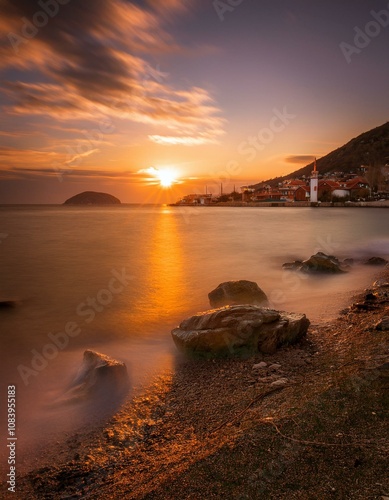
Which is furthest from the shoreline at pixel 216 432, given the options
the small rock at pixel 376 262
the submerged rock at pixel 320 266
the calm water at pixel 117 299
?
the small rock at pixel 376 262

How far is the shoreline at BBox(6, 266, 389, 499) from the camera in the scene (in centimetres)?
295

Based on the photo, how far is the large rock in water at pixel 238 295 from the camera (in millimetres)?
9766

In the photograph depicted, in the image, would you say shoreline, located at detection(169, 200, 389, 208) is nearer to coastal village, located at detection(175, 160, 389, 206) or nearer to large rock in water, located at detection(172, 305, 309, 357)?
coastal village, located at detection(175, 160, 389, 206)

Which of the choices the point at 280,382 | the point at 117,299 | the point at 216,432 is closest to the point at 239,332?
the point at 280,382

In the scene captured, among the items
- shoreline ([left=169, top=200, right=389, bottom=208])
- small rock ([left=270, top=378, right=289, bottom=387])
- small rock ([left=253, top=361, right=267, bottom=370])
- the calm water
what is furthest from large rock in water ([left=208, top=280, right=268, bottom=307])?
shoreline ([left=169, top=200, right=389, bottom=208])

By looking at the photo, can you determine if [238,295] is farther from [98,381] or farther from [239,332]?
[98,381]

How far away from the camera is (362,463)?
2.82 m

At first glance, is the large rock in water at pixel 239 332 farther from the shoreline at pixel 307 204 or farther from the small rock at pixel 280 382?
the shoreline at pixel 307 204

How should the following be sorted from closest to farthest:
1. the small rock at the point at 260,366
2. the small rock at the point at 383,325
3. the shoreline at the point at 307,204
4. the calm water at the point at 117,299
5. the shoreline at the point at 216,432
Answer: the shoreline at the point at 216,432 → the small rock at the point at 260,366 → the small rock at the point at 383,325 → the calm water at the point at 117,299 → the shoreline at the point at 307,204

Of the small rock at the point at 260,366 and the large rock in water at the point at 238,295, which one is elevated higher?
the large rock in water at the point at 238,295

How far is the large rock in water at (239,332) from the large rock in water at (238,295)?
2905mm

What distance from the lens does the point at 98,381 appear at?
5.82 m

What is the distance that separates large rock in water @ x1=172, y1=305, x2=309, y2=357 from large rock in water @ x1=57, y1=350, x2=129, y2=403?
55.8 inches

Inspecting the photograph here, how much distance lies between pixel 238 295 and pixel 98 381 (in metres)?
5.16
